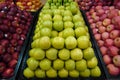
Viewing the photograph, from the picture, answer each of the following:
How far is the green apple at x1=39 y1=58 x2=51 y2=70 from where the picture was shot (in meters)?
1.82

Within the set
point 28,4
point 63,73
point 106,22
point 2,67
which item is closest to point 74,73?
point 63,73

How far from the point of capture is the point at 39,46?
1891 mm

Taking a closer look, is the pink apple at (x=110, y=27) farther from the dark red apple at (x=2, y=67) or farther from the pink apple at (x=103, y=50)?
the dark red apple at (x=2, y=67)

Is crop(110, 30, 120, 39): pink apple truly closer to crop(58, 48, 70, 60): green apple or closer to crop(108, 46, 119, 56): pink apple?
crop(108, 46, 119, 56): pink apple

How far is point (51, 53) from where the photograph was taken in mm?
1810

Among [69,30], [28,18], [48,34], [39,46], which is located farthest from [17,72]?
[28,18]

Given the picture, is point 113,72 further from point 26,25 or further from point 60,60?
point 26,25

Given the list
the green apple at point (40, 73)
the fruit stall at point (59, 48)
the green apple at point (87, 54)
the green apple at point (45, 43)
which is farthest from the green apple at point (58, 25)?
the green apple at point (40, 73)

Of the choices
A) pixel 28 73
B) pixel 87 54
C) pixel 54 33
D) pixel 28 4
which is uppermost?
pixel 54 33

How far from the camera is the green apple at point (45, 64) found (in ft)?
5.98

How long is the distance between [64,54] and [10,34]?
3.22ft

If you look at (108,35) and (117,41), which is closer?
(117,41)

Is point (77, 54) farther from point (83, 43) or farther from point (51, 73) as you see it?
point (51, 73)

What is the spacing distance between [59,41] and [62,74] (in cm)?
31
